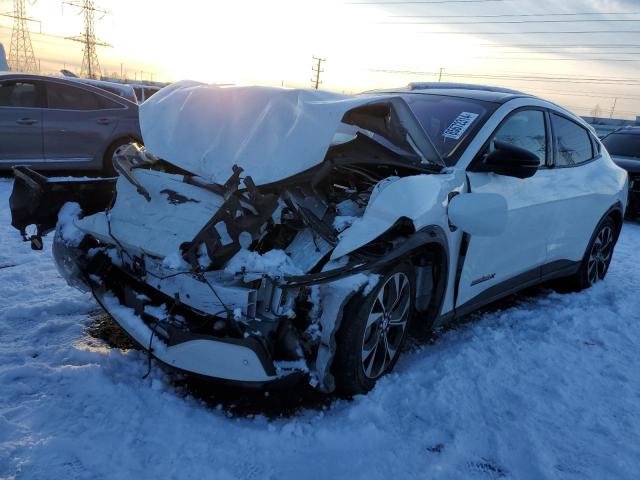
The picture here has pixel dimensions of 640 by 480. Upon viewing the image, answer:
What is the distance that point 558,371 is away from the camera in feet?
11.2

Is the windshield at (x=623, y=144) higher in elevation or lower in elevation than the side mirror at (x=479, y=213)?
lower

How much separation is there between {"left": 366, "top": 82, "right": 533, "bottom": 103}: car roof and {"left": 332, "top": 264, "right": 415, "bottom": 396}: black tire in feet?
5.73

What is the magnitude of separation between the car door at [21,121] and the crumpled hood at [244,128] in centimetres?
490

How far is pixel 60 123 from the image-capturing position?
25.7ft

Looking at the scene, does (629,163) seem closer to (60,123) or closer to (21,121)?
(60,123)

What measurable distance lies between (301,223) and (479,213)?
1058mm

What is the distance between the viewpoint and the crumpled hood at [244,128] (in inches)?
117

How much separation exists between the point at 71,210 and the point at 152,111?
2.84ft

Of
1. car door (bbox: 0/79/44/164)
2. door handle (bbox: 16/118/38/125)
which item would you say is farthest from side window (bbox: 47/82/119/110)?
door handle (bbox: 16/118/38/125)

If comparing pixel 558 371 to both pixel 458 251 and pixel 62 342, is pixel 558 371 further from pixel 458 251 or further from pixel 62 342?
pixel 62 342

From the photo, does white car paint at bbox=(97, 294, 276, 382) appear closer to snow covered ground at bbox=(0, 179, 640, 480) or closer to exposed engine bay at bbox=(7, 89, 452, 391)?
exposed engine bay at bbox=(7, 89, 452, 391)

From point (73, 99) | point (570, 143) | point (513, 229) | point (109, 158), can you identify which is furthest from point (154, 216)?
point (73, 99)

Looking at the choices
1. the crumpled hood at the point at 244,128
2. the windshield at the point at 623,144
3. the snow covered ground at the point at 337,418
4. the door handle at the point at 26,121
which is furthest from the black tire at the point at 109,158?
the windshield at the point at 623,144

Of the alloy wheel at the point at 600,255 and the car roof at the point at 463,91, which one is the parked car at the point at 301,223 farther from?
the alloy wheel at the point at 600,255
